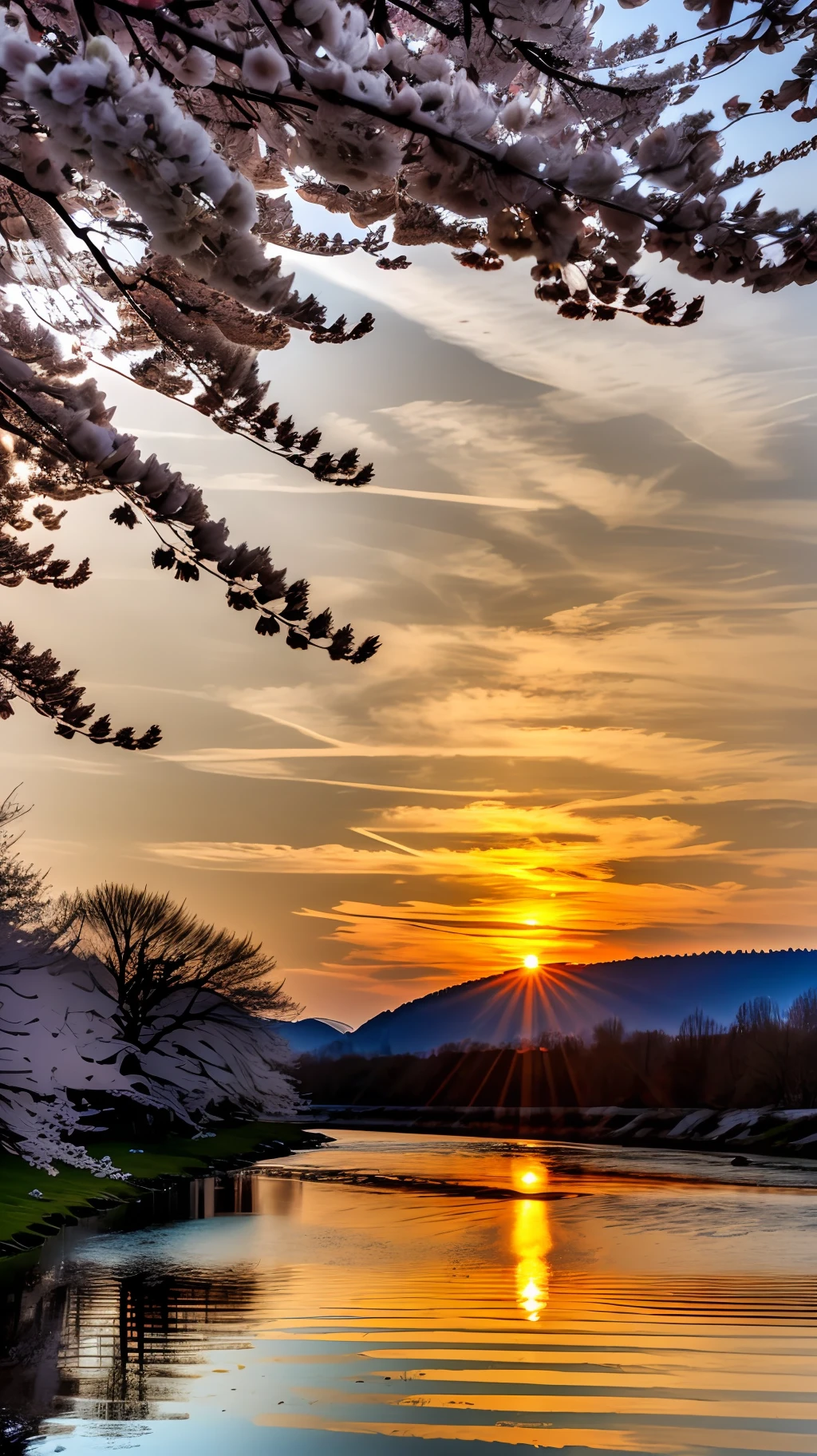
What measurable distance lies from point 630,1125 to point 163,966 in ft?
131

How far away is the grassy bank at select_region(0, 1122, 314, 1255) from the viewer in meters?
21.6

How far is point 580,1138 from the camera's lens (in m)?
77.2

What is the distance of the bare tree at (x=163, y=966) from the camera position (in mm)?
46844

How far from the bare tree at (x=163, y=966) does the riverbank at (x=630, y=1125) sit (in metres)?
27.1

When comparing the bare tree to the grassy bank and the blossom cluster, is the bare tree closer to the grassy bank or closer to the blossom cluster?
the grassy bank

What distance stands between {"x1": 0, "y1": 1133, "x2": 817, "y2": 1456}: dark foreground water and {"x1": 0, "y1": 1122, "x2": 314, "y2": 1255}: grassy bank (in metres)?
0.97

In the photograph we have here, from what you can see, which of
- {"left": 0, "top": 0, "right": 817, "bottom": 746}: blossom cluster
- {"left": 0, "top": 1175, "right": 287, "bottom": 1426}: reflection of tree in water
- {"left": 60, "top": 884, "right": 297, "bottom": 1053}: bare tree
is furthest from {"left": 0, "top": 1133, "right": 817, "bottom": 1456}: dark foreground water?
{"left": 60, "top": 884, "right": 297, "bottom": 1053}: bare tree

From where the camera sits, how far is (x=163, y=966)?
48.2m

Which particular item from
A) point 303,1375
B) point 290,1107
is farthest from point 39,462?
point 290,1107

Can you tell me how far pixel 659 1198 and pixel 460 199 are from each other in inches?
1314

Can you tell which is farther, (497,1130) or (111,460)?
(497,1130)

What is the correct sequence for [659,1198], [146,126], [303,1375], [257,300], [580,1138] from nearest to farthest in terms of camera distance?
[146,126] < [257,300] < [303,1375] < [659,1198] < [580,1138]

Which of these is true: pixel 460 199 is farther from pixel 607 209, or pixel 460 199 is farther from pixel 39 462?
pixel 39 462

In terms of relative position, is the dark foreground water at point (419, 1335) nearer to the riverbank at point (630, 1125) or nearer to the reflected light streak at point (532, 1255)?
the reflected light streak at point (532, 1255)
